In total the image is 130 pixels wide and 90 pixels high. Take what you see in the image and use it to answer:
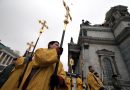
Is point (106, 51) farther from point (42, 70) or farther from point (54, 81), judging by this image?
point (54, 81)

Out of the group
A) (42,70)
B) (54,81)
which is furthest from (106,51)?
(54,81)

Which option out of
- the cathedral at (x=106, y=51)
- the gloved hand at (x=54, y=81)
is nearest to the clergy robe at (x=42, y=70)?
the gloved hand at (x=54, y=81)

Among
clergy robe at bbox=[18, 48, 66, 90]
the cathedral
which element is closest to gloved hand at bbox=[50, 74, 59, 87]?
clergy robe at bbox=[18, 48, 66, 90]

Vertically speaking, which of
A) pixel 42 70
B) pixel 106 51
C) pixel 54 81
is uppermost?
pixel 106 51

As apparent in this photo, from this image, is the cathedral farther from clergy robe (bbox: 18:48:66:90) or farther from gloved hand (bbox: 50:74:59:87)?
gloved hand (bbox: 50:74:59:87)

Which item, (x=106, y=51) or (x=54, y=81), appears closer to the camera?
(x=54, y=81)

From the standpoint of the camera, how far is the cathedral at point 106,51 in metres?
17.4

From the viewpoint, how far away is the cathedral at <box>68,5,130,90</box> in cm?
1736

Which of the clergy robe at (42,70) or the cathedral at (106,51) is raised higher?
the cathedral at (106,51)

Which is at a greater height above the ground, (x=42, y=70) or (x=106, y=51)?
(x=106, y=51)

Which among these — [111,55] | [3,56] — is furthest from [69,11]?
[3,56]

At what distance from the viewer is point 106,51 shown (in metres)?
19.6

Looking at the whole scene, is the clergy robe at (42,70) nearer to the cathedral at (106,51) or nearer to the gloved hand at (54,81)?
the gloved hand at (54,81)

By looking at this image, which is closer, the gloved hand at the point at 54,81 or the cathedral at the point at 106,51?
the gloved hand at the point at 54,81
